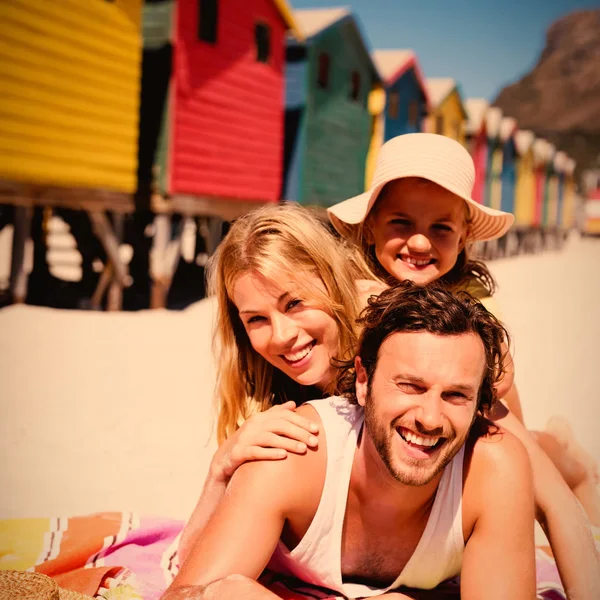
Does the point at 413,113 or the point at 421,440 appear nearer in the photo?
the point at 421,440

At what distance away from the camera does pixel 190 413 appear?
6.35 meters

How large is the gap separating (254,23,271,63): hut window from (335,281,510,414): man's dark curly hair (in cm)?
1228

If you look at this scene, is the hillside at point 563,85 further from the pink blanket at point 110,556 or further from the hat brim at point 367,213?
the pink blanket at point 110,556

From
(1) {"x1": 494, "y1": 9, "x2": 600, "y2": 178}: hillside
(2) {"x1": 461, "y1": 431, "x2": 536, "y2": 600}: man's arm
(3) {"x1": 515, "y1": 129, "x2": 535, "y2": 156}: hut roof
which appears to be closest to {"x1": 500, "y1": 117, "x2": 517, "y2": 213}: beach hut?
(3) {"x1": 515, "y1": 129, "x2": 535, "y2": 156}: hut roof

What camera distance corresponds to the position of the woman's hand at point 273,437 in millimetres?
2354

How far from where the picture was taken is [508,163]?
3120 centimetres

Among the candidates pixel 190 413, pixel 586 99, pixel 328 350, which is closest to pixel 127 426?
pixel 190 413

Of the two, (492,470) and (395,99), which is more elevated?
(395,99)

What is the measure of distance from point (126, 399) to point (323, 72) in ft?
38.1

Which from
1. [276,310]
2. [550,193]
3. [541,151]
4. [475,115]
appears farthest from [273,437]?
[550,193]

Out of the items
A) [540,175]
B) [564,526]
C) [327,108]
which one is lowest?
[564,526]

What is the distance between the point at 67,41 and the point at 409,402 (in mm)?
9229

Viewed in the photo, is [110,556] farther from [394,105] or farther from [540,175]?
[540,175]

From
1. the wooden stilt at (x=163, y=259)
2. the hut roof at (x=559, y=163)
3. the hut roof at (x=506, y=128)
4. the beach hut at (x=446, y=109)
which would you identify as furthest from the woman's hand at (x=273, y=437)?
the hut roof at (x=559, y=163)
